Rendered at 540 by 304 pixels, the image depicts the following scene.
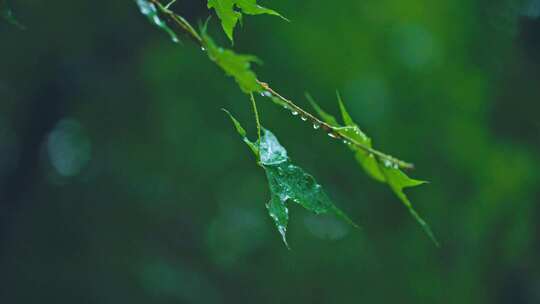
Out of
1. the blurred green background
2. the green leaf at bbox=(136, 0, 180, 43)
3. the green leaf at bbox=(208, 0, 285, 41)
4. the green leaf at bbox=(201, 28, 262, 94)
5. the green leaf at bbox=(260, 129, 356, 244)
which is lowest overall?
the blurred green background

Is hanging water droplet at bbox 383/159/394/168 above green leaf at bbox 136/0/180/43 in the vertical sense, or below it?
below

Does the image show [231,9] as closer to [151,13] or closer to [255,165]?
[151,13]

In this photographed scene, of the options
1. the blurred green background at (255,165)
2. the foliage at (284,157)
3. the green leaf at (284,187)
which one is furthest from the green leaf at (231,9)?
the blurred green background at (255,165)

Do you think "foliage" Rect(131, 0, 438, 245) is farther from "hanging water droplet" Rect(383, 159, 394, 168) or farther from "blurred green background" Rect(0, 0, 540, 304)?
"blurred green background" Rect(0, 0, 540, 304)

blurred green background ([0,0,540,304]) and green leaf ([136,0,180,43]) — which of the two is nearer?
green leaf ([136,0,180,43])

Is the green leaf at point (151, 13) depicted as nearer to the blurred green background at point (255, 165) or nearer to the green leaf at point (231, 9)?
the green leaf at point (231, 9)

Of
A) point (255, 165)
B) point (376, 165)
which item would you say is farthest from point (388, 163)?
point (255, 165)

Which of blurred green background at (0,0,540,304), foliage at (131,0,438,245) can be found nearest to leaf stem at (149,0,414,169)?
foliage at (131,0,438,245)

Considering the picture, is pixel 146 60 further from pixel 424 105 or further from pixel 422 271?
pixel 422 271
